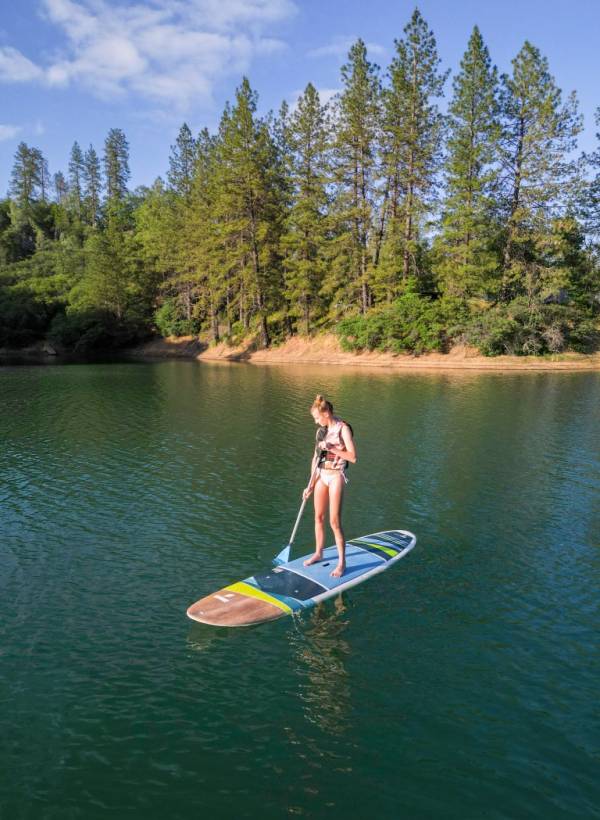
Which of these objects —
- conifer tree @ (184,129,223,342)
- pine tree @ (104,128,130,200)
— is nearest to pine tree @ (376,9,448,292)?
conifer tree @ (184,129,223,342)

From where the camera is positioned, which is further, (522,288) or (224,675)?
(522,288)

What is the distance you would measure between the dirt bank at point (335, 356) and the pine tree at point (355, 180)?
18.3 feet

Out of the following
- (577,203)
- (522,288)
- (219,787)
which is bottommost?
(219,787)

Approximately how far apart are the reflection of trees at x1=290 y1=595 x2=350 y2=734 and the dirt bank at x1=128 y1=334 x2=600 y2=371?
3835 cm

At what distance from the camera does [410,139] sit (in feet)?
159

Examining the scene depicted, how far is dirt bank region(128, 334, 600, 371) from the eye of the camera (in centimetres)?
4375

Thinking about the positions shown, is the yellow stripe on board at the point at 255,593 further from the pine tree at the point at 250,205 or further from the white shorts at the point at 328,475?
the pine tree at the point at 250,205

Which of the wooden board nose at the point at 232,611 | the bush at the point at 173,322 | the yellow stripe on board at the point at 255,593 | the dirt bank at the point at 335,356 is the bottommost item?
the wooden board nose at the point at 232,611

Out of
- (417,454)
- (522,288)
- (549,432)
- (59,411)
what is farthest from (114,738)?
(522,288)

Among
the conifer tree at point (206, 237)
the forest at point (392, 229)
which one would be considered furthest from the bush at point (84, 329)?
the conifer tree at point (206, 237)

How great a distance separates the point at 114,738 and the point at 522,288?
48.9m

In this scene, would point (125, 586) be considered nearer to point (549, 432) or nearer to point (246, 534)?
point (246, 534)

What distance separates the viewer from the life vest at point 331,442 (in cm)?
867

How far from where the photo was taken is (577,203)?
45.2 meters
